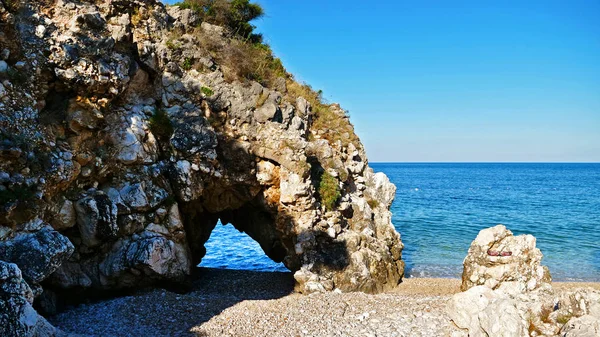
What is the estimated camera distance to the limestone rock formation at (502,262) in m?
17.7

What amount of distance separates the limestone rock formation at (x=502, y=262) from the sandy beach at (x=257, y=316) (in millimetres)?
4594

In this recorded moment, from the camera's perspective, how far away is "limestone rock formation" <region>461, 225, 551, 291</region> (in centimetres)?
1770

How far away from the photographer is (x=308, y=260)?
1762cm

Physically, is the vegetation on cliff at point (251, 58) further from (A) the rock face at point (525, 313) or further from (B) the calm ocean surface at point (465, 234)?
(A) the rock face at point (525, 313)

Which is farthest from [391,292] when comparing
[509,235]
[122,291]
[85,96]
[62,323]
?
[85,96]

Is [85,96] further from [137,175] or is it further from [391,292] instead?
[391,292]

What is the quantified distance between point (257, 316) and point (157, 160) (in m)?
7.18

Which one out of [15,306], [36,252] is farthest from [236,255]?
[15,306]

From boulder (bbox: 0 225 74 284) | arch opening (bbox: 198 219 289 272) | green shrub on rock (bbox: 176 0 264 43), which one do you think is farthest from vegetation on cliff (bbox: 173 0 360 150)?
boulder (bbox: 0 225 74 284)

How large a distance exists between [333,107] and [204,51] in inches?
308

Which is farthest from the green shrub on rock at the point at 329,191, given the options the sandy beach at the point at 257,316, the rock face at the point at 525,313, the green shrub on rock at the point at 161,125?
the rock face at the point at 525,313

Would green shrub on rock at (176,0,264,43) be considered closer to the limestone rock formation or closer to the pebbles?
the pebbles

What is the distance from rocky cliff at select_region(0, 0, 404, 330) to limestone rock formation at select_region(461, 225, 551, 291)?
3342 mm

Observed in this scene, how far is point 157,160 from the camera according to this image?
1616cm
